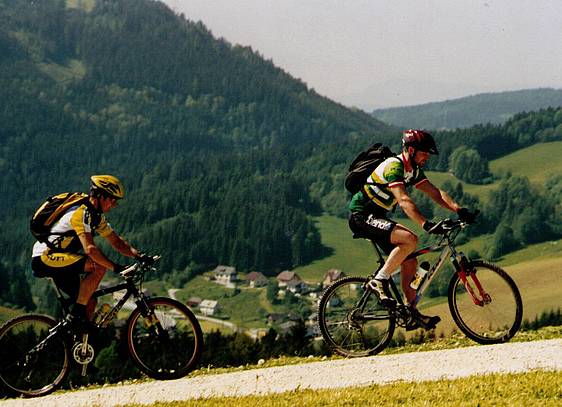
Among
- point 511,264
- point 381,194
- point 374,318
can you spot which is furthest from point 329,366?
point 511,264

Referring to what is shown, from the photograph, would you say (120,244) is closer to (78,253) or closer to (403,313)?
(78,253)

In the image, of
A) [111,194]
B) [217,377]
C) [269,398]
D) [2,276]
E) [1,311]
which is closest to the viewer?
[269,398]

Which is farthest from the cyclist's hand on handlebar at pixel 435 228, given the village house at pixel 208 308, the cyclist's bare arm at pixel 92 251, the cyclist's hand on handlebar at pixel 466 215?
the village house at pixel 208 308

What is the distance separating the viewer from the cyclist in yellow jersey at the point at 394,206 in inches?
427

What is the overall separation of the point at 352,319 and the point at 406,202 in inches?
84.4

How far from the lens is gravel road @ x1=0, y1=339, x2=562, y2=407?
10.4 meters

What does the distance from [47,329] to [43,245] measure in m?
1.37

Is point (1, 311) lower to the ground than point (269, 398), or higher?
lower

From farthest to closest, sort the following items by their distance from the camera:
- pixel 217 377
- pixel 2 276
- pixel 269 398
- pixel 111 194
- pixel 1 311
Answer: pixel 2 276 → pixel 1 311 → pixel 217 377 → pixel 111 194 → pixel 269 398

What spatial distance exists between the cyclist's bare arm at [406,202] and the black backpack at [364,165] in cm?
61

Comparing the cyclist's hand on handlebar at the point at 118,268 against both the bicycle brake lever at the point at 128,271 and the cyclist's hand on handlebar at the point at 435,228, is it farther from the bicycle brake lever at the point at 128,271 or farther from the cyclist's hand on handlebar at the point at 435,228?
the cyclist's hand on handlebar at the point at 435,228

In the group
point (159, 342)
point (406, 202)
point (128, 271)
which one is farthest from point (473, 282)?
point (128, 271)

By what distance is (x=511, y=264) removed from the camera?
198 metres

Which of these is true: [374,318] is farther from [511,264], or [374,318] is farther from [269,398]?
[511,264]
